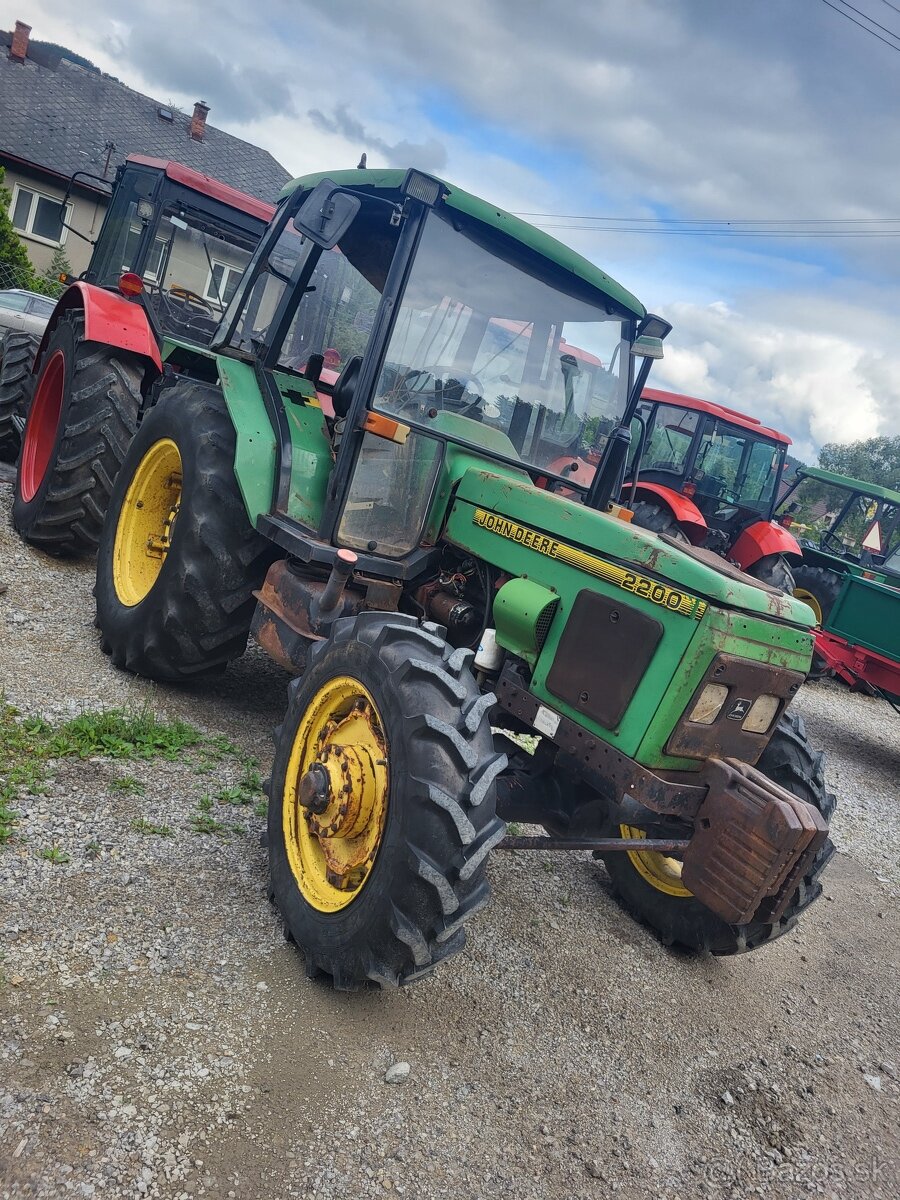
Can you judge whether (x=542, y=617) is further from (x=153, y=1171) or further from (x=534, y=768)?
(x=153, y=1171)

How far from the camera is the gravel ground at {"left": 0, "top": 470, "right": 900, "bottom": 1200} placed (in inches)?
86.6

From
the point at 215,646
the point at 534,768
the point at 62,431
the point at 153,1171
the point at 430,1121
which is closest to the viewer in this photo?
the point at 153,1171

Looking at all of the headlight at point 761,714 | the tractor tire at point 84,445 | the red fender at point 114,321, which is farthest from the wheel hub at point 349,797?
the red fender at point 114,321

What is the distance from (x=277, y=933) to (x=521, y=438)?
219 cm

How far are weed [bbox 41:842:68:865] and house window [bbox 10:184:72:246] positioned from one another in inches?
993

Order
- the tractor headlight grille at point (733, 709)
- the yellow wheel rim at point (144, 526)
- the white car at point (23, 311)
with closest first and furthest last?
the tractor headlight grille at point (733, 709) < the yellow wheel rim at point (144, 526) < the white car at point (23, 311)

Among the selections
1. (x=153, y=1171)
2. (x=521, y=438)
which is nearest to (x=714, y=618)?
(x=521, y=438)

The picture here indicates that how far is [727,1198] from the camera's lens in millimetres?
2576

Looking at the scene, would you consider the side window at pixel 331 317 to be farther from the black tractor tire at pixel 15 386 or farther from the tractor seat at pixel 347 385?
the black tractor tire at pixel 15 386

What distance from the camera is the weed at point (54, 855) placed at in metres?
3.02

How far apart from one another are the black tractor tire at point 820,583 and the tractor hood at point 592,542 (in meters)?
9.02

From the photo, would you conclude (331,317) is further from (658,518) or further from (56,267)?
(56,267)

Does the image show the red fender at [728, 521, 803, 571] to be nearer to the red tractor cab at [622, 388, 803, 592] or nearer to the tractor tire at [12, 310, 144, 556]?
the red tractor cab at [622, 388, 803, 592]

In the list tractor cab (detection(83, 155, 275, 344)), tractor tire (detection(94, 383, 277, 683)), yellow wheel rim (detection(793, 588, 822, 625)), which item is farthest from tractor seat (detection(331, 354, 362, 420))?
yellow wheel rim (detection(793, 588, 822, 625))
